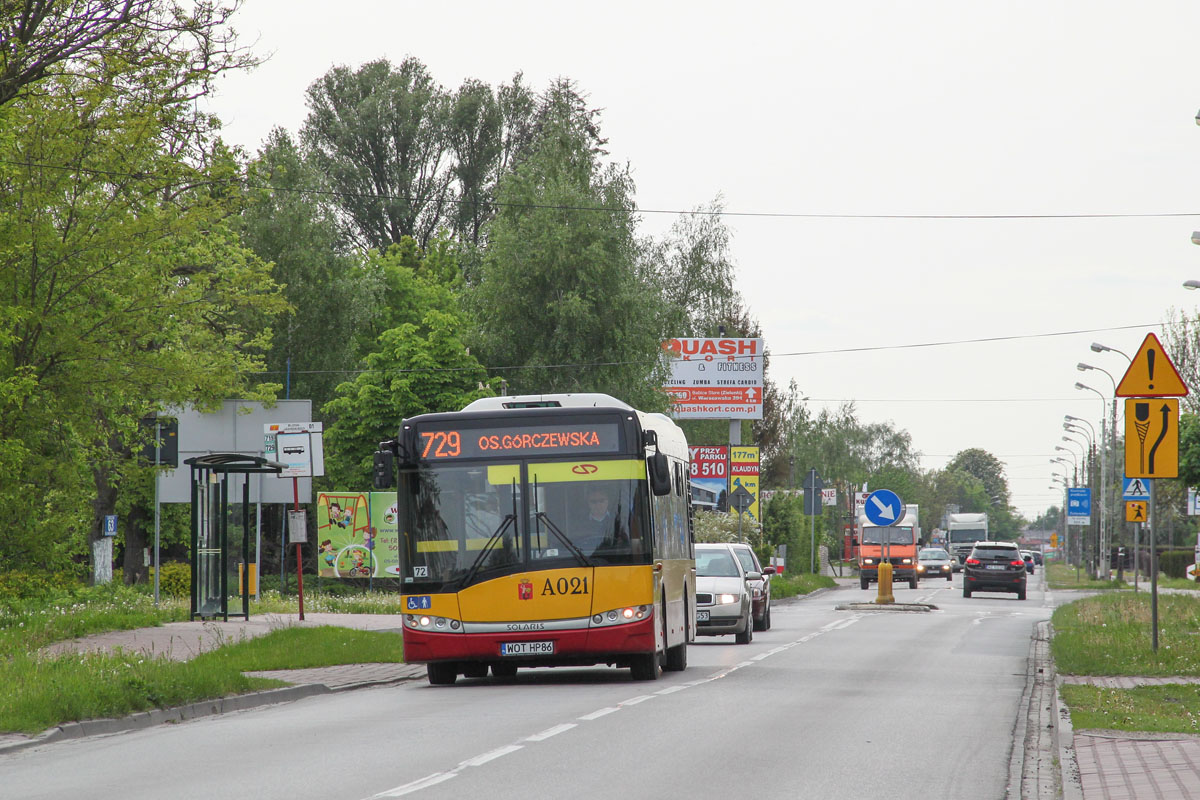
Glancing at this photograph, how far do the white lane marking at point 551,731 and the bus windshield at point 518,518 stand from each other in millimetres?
4413

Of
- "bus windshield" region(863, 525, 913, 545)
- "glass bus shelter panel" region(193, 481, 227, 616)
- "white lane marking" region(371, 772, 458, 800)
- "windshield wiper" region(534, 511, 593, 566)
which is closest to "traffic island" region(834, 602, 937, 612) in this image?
"glass bus shelter panel" region(193, 481, 227, 616)

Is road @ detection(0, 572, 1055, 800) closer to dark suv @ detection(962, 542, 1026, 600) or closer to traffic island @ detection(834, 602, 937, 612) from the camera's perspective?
traffic island @ detection(834, 602, 937, 612)

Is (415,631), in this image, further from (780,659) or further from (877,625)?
(877,625)

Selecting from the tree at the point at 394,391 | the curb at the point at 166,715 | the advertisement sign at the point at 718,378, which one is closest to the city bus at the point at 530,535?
the curb at the point at 166,715

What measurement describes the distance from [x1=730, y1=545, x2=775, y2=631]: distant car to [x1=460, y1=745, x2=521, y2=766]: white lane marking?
16.0 meters

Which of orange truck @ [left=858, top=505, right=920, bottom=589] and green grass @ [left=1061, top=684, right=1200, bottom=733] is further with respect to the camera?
orange truck @ [left=858, top=505, right=920, bottom=589]

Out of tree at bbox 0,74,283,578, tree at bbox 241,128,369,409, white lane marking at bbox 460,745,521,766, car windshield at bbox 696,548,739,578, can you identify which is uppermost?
tree at bbox 241,128,369,409

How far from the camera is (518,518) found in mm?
17250

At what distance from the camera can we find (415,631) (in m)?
17.2

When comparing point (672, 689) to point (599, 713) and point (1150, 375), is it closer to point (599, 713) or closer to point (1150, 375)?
point (599, 713)

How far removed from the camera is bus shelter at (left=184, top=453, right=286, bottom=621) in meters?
25.6

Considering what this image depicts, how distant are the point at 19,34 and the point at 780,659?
1374 centimetres

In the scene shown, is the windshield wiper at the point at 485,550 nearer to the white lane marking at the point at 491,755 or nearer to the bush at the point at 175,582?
the white lane marking at the point at 491,755

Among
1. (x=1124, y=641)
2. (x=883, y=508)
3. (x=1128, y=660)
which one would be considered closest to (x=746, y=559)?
(x=883, y=508)
